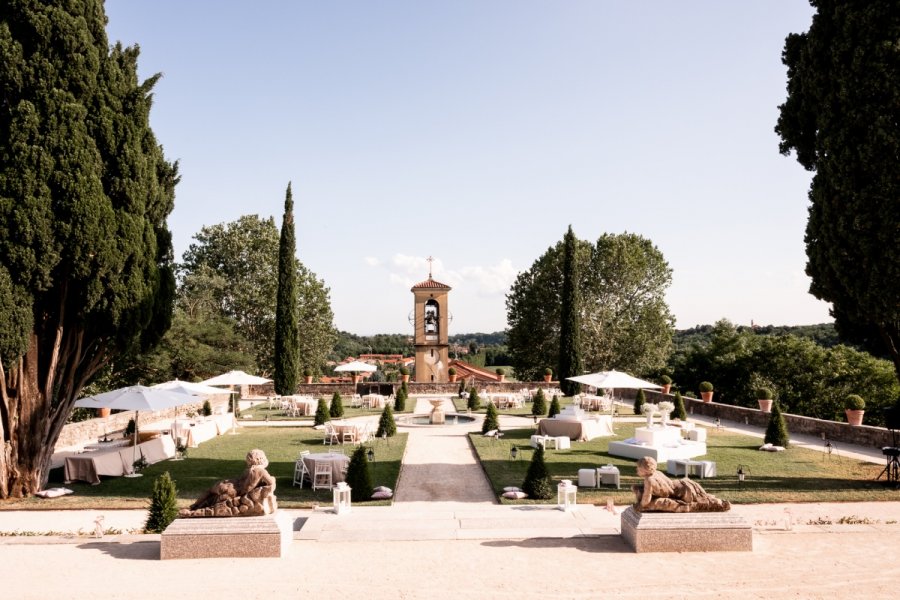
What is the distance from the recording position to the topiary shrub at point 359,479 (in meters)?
12.7

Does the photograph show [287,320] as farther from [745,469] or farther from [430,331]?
[745,469]

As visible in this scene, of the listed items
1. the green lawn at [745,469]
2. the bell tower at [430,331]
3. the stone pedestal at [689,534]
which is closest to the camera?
the stone pedestal at [689,534]

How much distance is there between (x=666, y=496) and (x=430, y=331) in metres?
31.5

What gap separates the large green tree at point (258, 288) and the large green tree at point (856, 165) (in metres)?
34.7

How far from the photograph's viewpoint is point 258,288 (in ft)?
141

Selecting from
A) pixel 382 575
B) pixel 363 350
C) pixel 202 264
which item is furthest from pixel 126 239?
pixel 363 350

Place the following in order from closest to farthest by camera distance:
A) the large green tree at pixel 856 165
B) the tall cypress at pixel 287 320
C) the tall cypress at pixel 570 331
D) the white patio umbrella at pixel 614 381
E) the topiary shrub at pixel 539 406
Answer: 1. the large green tree at pixel 856 165
2. the white patio umbrella at pixel 614 381
3. the topiary shrub at pixel 539 406
4. the tall cypress at pixel 287 320
5. the tall cypress at pixel 570 331

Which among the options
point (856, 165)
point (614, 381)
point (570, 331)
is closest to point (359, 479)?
point (856, 165)

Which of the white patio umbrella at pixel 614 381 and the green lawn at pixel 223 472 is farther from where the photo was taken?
the white patio umbrella at pixel 614 381

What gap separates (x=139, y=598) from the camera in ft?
24.9

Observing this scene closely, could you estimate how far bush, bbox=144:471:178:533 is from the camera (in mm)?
10406

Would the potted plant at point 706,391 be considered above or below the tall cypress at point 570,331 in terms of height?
below

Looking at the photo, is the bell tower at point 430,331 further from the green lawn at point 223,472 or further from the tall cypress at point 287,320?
the green lawn at point 223,472

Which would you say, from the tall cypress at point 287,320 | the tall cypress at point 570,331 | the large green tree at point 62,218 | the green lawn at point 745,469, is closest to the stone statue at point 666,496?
the green lawn at point 745,469
